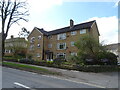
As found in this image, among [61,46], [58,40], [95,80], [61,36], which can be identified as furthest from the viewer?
[58,40]

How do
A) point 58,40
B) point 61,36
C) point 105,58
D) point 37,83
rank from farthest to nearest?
point 58,40 < point 61,36 < point 105,58 < point 37,83

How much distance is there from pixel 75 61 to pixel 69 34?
1616cm

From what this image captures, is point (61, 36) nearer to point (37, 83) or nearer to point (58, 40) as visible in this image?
point (58, 40)

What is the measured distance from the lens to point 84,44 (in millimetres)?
20438

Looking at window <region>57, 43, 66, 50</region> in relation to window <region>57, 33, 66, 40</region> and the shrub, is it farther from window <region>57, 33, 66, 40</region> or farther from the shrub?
the shrub

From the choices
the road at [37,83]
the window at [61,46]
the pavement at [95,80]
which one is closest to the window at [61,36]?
the window at [61,46]

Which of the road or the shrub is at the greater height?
the shrub

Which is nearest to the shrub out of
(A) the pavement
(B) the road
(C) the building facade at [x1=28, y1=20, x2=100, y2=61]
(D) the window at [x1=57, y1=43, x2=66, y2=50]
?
(A) the pavement

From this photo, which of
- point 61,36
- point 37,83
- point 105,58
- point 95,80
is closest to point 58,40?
point 61,36

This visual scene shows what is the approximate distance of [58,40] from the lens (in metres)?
39.3

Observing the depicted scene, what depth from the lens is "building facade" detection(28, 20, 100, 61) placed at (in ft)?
113

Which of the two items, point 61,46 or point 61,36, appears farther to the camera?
point 61,36

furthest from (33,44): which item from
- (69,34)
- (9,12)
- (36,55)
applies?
(9,12)

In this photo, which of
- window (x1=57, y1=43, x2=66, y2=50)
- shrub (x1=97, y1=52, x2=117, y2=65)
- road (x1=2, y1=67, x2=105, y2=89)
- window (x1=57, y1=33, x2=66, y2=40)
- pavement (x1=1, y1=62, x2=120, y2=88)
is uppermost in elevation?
window (x1=57, y1=33, x2=66, y2=40)
